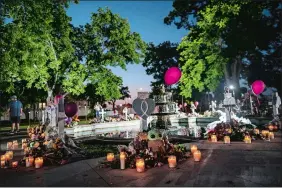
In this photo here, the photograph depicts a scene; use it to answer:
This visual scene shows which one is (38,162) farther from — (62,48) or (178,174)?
(62,48)

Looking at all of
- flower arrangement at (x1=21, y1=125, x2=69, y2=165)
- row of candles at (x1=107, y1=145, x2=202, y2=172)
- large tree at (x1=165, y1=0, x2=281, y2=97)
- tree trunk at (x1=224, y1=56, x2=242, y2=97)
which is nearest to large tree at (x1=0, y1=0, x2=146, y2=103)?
large tree at (x1=165, y1=0, x2=281, y2=97)

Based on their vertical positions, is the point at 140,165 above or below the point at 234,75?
below

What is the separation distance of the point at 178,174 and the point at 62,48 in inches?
844

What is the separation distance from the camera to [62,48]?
24781mm

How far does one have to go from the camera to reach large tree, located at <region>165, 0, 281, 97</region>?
884 inches

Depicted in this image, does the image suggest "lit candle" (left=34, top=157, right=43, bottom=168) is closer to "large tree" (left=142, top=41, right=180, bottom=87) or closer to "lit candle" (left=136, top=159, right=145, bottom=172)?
"lit candle" (left=136, top=159, right=145, bottom=172)

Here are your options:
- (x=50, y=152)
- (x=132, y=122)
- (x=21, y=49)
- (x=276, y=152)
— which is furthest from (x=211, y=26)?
(x=50, y=152)

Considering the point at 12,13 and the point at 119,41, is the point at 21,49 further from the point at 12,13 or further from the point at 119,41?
the point at 119,41

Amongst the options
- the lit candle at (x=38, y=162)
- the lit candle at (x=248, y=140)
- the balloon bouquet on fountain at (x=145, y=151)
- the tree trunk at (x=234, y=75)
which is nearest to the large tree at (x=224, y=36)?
the tree trunk at (x=234, y=75)

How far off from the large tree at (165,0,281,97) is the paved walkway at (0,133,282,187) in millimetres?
17156

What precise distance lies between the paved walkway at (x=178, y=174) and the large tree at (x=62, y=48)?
34.0ft

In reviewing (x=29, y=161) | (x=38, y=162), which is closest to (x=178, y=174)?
(x=38, y=162)

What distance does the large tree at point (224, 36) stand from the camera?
22.5 meters

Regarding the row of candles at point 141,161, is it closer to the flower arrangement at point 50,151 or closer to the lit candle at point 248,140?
the flower arrangement at point 50,151
